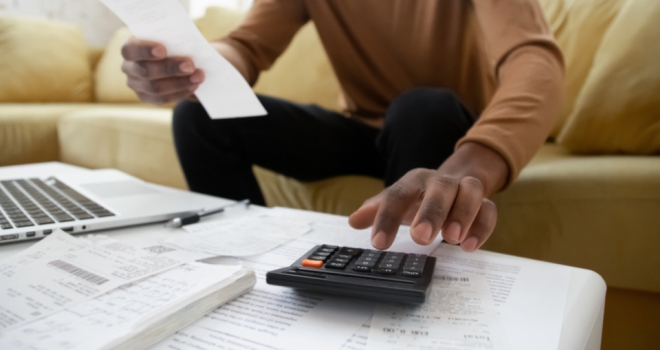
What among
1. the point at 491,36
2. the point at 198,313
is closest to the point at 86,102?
the point at 491,36

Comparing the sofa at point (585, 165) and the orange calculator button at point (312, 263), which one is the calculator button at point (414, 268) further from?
the sofa at point (585, 165)

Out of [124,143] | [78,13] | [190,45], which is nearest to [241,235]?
[190,45]

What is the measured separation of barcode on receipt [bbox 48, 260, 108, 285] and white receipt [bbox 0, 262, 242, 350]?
24 millimetres

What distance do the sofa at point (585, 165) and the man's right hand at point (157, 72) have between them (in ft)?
0.21

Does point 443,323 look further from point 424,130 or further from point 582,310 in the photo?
point 424,130

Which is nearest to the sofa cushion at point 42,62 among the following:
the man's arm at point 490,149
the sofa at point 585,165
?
the sofa at point 585,165

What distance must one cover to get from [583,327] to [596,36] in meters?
0.88

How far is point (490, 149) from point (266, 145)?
0.44 metres

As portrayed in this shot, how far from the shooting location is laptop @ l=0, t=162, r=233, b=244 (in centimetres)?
47

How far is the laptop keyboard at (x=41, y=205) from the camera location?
1.57 ft

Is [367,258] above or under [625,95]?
above

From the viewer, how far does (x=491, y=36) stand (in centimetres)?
66

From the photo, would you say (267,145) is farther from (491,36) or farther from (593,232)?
(593,232)

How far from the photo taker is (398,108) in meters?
0.67
